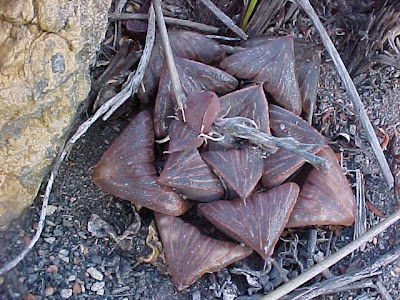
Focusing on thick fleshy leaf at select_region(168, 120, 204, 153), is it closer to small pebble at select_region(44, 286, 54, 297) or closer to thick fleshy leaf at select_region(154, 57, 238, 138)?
thick fleshy leaf at select_region(154, 57, 238, 138)

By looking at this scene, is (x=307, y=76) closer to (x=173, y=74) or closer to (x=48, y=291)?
(x=173, y=74)

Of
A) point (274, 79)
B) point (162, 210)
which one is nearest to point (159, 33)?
point (274, 79)

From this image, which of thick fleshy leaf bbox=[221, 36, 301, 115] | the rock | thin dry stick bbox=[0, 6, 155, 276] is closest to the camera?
the rock

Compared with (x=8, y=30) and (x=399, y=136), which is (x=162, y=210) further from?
(x=399, y=136)

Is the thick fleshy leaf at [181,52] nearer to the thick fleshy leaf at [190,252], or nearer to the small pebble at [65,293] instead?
the thick fleshy leaf at [190,252]

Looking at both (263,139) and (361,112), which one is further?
(361,112)

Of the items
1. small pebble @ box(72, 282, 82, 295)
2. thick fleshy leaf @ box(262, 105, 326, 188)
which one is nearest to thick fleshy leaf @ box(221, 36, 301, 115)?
thick fleshy leaf @ box(262, 105, 326, 188)

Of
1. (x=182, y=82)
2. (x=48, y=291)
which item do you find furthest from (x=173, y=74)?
(x=48, y=291)
